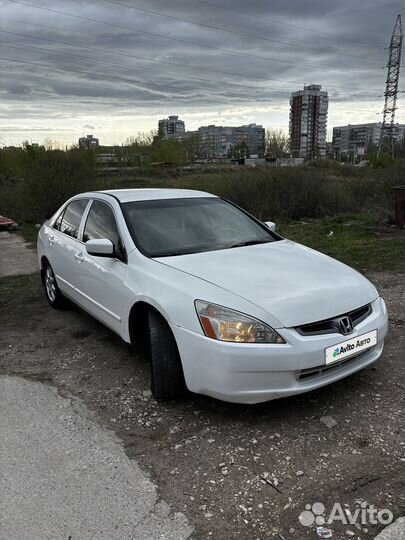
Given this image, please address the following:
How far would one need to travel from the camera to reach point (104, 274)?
3.98m

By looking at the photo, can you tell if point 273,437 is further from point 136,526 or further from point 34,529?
point 34,529

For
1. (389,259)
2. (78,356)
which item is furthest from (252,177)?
(78,356)

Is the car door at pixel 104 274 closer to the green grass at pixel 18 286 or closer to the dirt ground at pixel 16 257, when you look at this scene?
the green grass at pixel 18 286

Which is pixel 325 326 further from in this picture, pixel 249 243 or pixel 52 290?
pixel 52 290

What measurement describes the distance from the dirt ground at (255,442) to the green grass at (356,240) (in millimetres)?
3659

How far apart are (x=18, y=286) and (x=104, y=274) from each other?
3644 mm

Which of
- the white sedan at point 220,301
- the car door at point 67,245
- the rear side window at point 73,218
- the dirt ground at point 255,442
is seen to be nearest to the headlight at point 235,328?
the white sedan at point 220,301

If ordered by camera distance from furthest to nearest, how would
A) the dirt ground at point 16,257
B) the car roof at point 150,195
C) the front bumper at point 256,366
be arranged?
the dirt ground at point 16,257, the car roof at point 150,195, the front bumper at point 256,366

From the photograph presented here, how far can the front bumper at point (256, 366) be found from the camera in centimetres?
276

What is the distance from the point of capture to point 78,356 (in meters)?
4.27

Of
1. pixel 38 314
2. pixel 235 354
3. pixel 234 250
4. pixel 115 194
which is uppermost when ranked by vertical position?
pixel 115 194

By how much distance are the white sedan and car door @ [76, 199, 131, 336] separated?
1 centimetres

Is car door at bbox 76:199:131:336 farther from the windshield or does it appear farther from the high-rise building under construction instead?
the high-rise building under construction

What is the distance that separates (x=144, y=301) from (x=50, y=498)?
141cm
